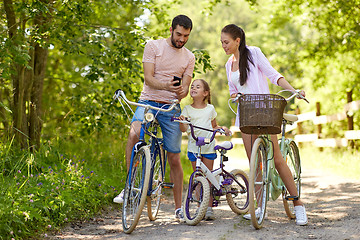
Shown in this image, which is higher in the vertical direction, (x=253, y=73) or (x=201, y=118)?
(x=253, y=73)

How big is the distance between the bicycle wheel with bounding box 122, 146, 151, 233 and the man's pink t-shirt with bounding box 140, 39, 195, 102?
26.0 inches

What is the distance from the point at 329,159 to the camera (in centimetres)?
1134

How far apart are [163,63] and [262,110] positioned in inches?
46.2

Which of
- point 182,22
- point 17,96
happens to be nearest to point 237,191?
point 182,22

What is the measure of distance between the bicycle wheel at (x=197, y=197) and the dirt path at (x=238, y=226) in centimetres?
10

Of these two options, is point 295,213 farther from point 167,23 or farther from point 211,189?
point 167,23

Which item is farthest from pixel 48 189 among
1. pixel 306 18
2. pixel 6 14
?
pixel 306 18

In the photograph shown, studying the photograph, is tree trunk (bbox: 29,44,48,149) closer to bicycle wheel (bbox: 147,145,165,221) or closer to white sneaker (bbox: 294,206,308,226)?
bicycle wheel (bbox: 147,145,165,221)

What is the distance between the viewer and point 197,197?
5000mm

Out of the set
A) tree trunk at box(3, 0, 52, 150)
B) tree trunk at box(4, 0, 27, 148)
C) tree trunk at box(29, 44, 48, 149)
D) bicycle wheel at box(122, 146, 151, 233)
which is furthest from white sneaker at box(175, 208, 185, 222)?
tree trunk at box(29, 44, 48, 149)

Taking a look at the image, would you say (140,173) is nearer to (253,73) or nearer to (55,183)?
(55,183)

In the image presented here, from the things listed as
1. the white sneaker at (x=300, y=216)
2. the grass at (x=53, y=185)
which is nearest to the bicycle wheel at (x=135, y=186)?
the grass at (x=53, y=185)

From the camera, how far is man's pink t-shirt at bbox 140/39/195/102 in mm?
5004

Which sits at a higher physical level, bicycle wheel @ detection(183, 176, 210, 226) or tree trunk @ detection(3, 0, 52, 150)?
tree trunk @ detection(3, 0, 52, 150)
